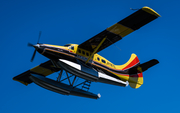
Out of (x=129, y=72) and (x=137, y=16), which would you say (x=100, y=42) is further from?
(x=129, y=72)

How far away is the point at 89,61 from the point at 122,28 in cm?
380

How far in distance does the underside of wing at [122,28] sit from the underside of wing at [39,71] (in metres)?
4.54

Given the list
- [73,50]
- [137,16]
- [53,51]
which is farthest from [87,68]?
[137,16]

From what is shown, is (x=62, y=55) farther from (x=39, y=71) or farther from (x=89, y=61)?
(x=39, y=71)

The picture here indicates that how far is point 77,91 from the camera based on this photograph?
21.5m

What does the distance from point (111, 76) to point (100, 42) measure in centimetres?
370

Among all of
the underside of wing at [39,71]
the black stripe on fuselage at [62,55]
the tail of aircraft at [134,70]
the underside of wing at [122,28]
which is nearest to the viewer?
the underside of wing at [122,28]

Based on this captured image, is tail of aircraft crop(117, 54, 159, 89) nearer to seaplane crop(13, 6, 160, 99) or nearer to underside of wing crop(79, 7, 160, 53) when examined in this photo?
seaplane crop(13, 6, 160, 99)

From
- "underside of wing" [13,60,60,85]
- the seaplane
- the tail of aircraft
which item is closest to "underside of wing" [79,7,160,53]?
the seaplane

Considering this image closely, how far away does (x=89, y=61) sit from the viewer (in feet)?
68.9

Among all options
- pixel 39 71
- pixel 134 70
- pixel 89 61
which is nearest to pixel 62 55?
pixel 89 61

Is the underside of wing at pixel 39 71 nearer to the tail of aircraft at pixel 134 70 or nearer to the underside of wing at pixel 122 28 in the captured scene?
the underside of wing at pixel 122 28

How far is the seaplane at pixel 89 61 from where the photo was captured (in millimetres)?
19000

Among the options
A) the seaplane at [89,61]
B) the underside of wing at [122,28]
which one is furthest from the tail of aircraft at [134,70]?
the underside of wing at [122,28]
